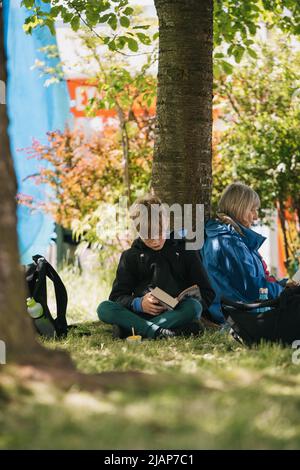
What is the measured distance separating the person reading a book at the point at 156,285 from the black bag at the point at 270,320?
70 cm

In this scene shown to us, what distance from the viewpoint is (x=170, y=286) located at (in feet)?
20.5

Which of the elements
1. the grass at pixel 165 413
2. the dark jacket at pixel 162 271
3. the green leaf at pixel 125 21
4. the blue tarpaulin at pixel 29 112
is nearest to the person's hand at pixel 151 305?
the dark jacket at pixel 162 271

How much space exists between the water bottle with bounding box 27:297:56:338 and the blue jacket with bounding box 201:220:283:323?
123 centimetres

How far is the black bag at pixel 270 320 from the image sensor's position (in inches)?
212

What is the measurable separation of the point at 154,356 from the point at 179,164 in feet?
7.48

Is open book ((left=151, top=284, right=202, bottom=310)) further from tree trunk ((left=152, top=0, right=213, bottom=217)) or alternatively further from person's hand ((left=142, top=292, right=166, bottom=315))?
tree trunk ((left=152, top=0, right=213, bottom=217))

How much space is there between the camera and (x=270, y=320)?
17.6 ft

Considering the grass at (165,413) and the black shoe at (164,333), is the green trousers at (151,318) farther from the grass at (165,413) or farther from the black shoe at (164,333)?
the grass at (165,413)

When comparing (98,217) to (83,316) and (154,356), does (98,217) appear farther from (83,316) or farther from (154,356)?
(154,356)

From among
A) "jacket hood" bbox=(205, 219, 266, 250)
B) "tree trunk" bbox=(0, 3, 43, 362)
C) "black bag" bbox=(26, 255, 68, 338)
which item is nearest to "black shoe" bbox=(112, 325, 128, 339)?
"black bag" bbox=(26, 255, 68, 338)

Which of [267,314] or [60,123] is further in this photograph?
[60,123]

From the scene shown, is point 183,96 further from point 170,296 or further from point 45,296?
point 45,296

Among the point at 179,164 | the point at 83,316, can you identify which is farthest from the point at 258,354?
the point at 83,316
